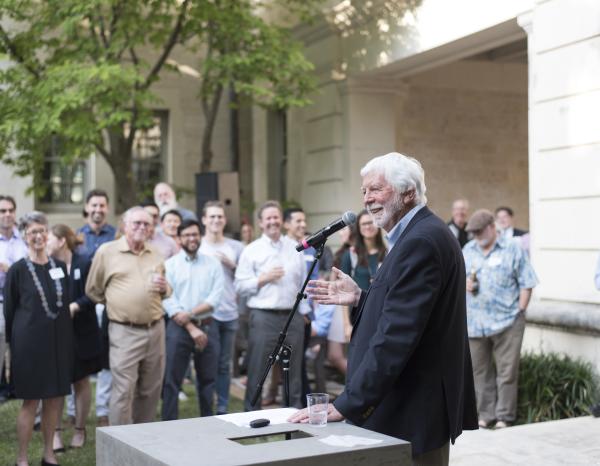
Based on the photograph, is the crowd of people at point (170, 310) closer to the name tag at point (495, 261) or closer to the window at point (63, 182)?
the name tag at point (495, 261)

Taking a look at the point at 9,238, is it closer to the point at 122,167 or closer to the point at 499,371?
the point at 499,371

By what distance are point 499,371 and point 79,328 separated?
4.00 meters

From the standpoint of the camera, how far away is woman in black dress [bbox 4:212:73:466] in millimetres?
A: 7238

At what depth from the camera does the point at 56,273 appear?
744 centimetres

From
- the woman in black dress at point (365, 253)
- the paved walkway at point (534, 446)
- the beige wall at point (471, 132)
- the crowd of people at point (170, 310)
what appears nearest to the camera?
the paved walkway at point (534, 446)

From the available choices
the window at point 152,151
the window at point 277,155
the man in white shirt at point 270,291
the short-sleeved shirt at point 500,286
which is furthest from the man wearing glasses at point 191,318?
the window at point 152,151

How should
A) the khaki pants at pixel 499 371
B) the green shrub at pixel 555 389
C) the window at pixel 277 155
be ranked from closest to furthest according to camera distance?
the green shrub at pixel 555 389, the khaki pants at pixel 499 371, the window at pixel 277 155

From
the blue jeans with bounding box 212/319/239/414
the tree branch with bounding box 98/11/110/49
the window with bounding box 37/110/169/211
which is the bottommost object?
the blue jeans with bounding box 212/319/239/414

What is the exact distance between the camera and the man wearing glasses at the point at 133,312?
7.62 metres

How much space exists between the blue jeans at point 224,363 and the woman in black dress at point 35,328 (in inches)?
79.6

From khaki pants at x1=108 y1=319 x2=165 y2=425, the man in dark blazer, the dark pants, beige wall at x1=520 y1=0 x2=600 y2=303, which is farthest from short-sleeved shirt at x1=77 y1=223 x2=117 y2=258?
the man in dark blazer

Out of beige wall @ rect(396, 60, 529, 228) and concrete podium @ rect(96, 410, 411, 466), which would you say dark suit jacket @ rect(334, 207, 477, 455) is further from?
beige wall @ rect(396, 60, 529, 228)

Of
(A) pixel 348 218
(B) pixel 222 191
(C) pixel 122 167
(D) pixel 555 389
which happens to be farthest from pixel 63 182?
(A) pixel 348 218

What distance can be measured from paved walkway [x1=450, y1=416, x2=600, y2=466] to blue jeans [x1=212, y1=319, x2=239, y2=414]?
2748mm
